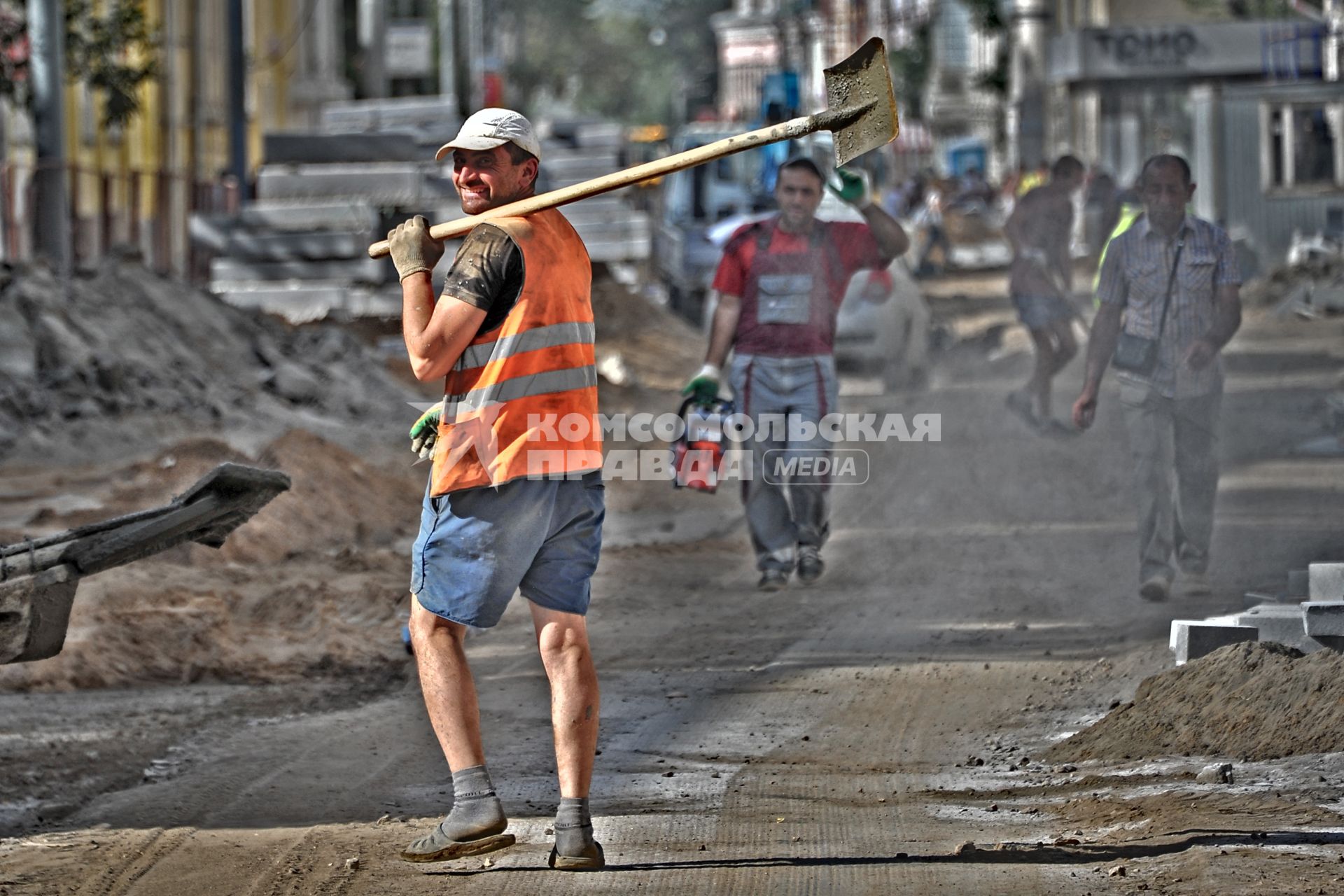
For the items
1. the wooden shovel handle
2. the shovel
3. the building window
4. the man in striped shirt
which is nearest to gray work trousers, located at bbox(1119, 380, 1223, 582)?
the man in striped shirt

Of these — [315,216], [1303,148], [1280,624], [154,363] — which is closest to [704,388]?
[1280,624]

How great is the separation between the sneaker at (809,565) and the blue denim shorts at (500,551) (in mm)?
4412

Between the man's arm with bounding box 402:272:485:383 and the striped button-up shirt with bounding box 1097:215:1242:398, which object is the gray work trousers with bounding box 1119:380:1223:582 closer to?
the striped button-up shirt with bounding box 1097:215:1242:398

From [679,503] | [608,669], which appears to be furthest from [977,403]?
[608,669]

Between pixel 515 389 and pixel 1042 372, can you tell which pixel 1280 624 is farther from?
pixel 1042 372

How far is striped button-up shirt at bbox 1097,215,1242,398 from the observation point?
822cm

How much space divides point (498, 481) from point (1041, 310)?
9.64 m

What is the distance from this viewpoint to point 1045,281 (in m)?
13.8

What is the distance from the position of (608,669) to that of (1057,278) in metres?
8.31

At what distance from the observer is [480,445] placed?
4711 mm

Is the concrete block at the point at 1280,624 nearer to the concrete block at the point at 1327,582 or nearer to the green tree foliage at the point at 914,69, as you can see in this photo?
the concrete block at the point at 1327,582

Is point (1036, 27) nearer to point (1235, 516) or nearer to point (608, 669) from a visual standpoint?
point (1235, 516)

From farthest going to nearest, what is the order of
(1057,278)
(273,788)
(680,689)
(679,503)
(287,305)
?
(287,305), (1057,278), (679,503), (680,689), (273,788)

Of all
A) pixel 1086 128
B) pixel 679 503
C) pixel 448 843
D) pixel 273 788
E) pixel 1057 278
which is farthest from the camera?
pixel 1086 128
